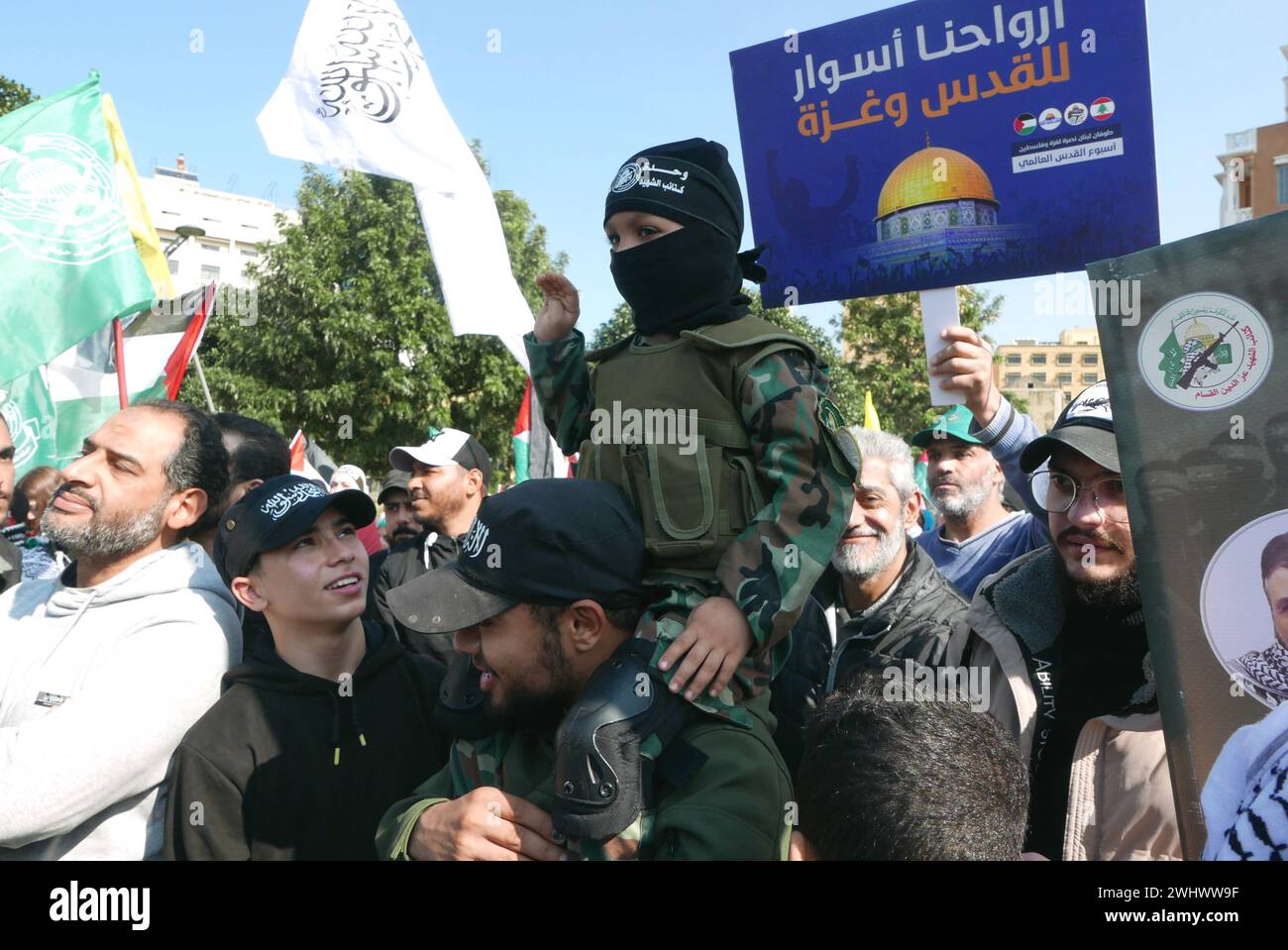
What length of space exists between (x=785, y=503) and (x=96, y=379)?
5362 mm

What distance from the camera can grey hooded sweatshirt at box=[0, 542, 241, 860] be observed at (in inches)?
92.2

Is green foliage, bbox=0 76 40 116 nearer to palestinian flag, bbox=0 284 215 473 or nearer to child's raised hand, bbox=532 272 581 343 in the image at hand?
palestinian flag, bbox=0 284 215 473

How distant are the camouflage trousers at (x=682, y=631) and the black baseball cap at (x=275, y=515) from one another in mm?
Result: 1142

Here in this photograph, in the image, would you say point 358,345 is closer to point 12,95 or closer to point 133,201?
point 12,95

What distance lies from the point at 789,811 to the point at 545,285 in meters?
1.50

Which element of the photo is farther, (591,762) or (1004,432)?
(1004,432)

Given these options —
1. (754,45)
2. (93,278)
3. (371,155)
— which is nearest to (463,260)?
(371,155)

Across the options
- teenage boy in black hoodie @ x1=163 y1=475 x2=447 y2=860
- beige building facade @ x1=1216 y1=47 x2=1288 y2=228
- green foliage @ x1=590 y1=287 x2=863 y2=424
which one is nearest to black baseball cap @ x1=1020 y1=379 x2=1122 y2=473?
teenage boy in black hoodie @ x1=163 y1=475 x2=447 y2=860

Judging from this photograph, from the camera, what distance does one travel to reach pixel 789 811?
1915mm

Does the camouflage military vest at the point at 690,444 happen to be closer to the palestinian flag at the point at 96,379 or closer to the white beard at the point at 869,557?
the white beard at the point at 869,557

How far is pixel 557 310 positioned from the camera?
2.68 metres

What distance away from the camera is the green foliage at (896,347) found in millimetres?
21312

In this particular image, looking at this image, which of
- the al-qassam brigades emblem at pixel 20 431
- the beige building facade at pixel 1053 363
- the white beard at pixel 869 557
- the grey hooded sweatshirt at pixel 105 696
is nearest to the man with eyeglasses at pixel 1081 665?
the white beard at pixel 869 557
